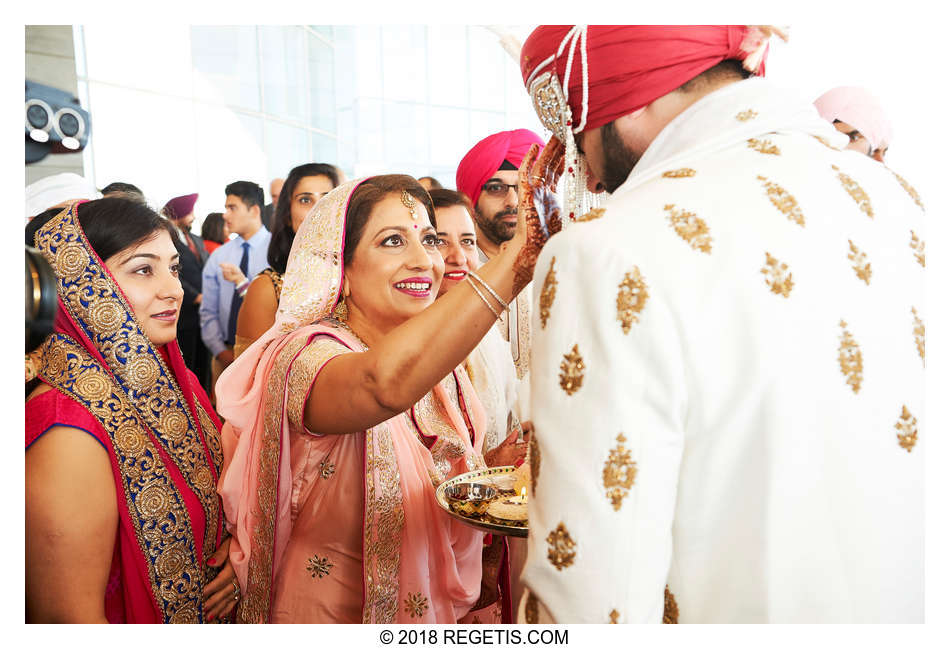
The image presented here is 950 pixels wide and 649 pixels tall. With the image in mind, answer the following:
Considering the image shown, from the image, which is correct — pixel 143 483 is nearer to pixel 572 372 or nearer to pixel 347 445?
pixel 347 445

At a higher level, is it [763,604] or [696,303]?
[696,303]

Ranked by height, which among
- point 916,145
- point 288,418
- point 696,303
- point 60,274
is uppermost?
point 916,145

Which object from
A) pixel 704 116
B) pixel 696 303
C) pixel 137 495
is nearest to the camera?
pixel 696 303

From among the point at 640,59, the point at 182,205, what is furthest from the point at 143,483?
the point at 182,205

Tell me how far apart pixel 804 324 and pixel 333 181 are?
3.20 metres

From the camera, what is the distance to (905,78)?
4.66ft

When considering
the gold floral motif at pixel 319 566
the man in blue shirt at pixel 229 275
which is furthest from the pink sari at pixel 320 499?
the man in blue shirt at pixel 229 275

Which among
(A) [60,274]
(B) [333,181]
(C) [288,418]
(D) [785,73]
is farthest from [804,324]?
(B) [333,181]

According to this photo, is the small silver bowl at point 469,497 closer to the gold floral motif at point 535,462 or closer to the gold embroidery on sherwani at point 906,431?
the gold floral motif at point 535,462

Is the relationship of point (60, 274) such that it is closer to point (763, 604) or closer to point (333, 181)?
point (763, 604)

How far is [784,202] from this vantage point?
3.03 ft

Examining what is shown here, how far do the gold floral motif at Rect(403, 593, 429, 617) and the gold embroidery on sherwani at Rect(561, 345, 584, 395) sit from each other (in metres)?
1.11

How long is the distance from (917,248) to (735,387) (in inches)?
16.3

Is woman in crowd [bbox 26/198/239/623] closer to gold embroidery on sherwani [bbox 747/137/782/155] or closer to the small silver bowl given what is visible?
the small silver bowl
